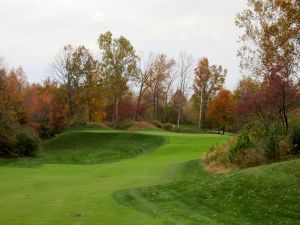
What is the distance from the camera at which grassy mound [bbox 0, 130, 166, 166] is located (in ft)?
125

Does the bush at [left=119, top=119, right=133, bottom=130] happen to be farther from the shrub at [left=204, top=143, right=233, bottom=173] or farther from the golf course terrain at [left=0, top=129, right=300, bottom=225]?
the golf course terrain at [left=0, top=129, right=300, bottom=225]

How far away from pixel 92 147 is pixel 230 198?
34.3m

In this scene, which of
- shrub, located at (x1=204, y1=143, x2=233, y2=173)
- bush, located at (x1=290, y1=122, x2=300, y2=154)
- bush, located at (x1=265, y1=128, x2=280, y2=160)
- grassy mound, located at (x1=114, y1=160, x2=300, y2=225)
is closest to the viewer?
grassy mound, located at (x1=114, y1=160, x2=300, y2=225)

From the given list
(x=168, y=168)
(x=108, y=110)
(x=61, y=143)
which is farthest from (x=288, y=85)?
(x=108, y=110)

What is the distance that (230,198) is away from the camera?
13805 mm

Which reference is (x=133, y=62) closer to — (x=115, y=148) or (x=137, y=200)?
(x=115, y=148)

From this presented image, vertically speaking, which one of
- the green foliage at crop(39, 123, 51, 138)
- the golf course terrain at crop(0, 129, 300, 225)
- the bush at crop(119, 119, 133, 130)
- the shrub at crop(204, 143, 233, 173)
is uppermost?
the bush at crop(119, 119, 133, 130)

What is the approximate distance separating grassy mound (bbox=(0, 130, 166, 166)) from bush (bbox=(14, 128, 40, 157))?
101cm

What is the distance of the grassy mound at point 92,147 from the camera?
38.1m

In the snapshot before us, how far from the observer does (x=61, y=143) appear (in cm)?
5059

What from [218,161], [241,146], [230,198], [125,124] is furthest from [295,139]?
[125,124]

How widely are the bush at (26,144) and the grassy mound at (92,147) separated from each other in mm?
1006

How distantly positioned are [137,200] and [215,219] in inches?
122

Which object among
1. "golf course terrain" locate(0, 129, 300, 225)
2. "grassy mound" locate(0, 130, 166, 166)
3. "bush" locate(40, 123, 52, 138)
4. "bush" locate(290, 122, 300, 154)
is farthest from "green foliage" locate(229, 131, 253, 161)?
"bush" locate(40, 123, 52, 138)
